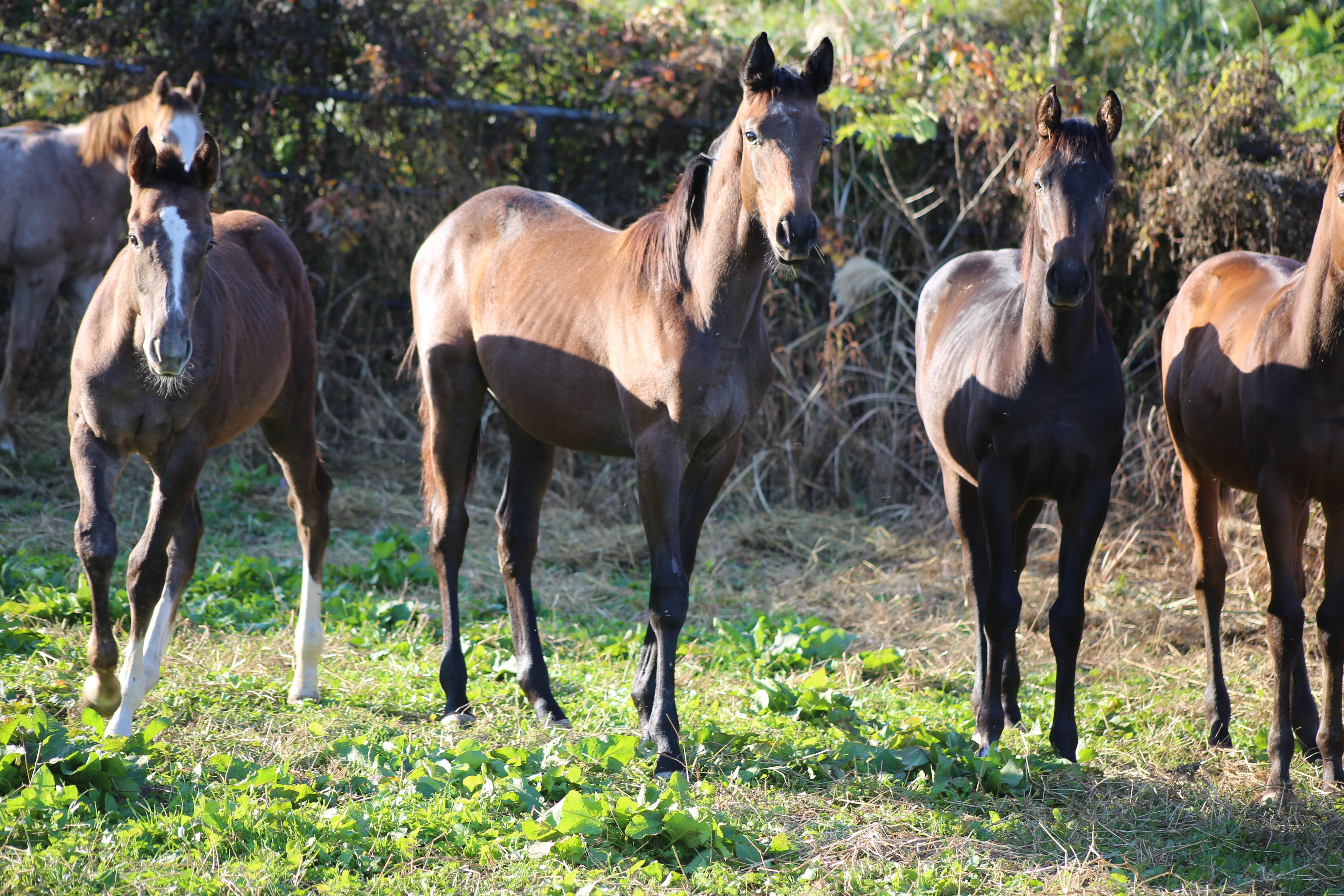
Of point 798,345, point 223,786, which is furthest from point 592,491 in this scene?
point 223,786

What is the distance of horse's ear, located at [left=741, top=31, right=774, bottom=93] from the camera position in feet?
11.1

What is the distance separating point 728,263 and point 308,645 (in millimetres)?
2203

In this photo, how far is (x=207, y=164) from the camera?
12.0ft

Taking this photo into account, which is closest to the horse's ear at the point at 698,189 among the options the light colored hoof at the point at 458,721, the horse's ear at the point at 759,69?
the horse's ear at the point at 759,69

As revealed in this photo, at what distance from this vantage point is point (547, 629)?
5363mm

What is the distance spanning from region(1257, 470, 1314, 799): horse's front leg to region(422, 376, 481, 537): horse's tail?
288cm

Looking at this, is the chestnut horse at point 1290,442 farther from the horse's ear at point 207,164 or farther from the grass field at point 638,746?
the horse's ear at point 207,164

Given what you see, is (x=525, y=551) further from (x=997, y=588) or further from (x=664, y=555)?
(x=997, y=588)

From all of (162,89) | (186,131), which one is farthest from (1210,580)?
(162,89)

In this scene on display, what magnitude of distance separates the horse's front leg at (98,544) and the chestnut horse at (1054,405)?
2.93 meters

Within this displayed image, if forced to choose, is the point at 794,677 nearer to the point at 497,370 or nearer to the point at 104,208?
the point at 497,370

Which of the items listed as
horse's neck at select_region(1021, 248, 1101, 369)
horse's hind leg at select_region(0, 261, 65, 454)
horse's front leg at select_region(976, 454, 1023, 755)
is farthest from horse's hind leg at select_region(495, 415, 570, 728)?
horse's hind leg at select_region(0, 261, 65, 454)

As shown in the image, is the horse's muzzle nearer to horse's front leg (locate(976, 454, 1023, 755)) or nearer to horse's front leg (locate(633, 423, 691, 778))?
horse's front leg (locate(633, 423, 691, 778))

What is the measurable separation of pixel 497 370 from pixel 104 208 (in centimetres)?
413
